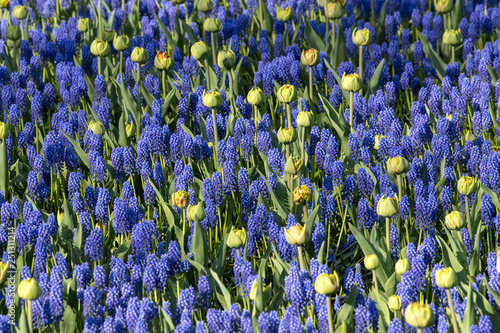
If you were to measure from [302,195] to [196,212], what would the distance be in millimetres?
467

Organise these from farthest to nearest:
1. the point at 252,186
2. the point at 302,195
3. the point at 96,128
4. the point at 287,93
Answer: the point at 96,128, the point at 287,93, the point at 252,186, the point at 302,195

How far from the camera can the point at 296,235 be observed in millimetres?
2664

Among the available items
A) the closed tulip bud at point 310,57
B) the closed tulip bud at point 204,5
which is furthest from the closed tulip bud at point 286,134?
the closed tulip bud at point 204,5

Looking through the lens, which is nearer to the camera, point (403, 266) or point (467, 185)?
point (403, 266)

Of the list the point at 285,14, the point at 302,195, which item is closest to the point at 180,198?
the point at 302,195

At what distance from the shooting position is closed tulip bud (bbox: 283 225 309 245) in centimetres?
266

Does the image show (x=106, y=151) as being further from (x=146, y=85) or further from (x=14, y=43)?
(x=14, y=43)

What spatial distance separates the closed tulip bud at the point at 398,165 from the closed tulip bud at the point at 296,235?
0.66 metres

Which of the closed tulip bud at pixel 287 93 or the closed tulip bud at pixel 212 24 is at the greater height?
the closed tulip bud at pixel 212 24

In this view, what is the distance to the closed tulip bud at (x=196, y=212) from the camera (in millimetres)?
3043

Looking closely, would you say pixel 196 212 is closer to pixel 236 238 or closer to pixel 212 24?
pixel 236 238

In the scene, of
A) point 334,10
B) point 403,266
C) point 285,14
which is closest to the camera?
point 403,266

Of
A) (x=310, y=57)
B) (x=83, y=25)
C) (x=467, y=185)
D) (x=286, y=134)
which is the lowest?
(x=467, y=185)

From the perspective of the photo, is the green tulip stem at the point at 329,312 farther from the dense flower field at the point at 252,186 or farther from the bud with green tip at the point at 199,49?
the bud with green tip at the point at 199,49
